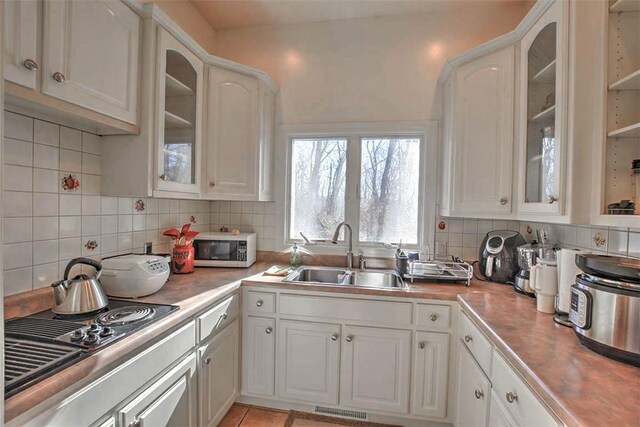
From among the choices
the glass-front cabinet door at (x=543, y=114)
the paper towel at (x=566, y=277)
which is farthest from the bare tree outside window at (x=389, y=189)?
the paper towel at (x=566, y=277)

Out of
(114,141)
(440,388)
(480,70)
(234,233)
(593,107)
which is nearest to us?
(593,107)

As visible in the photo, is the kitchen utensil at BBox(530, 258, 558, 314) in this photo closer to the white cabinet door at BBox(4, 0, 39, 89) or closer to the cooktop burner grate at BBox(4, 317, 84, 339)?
the cooktop burner grate at BBox(4, 317, 84, 339)

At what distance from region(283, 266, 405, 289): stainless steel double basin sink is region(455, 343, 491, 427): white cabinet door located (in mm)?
601

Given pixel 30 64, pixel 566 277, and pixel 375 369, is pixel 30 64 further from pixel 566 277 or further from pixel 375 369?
pixel 566 277

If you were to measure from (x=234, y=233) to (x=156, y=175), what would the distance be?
0.80m

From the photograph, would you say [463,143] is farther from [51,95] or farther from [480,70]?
[51,95]

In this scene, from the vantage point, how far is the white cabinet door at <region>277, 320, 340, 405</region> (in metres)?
1.77

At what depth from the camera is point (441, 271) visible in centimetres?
187

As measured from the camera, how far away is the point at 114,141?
155 centimetres

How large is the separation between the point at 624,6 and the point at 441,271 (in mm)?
1419

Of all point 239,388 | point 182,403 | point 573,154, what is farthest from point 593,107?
point 239,388

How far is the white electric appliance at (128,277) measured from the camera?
1.42 meters

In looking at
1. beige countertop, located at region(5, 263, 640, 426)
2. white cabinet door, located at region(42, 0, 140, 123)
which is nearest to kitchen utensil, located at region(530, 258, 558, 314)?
beige countertop, located at region(5, 263, 640, 426)

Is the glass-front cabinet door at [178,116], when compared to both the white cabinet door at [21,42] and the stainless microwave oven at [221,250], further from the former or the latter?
the white cabinet door at [21,42]
